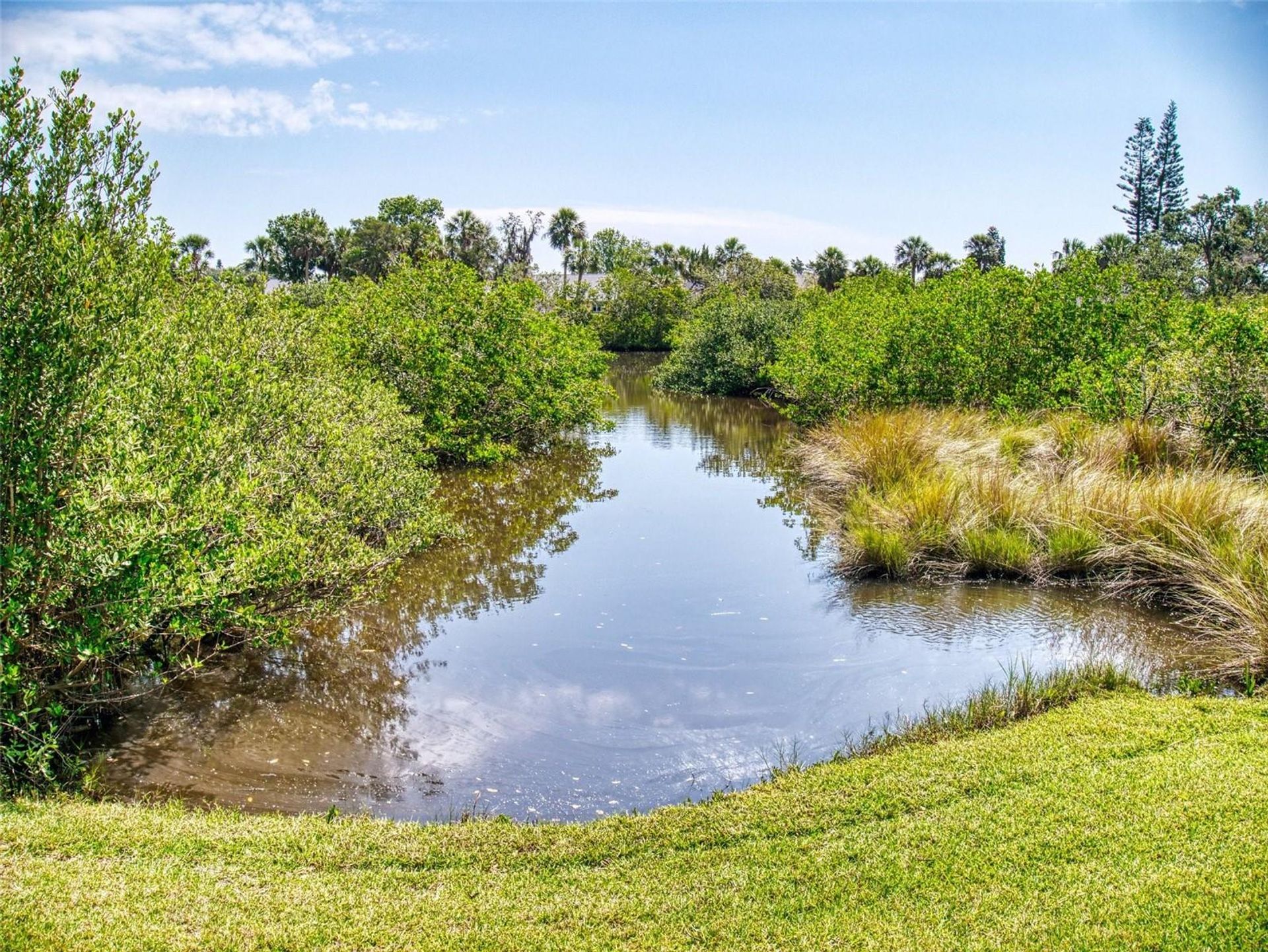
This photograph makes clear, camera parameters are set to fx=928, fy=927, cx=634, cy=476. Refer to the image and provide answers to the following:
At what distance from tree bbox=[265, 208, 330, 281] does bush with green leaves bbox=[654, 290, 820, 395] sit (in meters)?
55.3

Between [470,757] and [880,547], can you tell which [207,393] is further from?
[880,547]

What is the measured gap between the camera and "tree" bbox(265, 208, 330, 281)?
83250 mm

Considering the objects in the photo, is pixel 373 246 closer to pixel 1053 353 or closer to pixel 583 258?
pixel 583 258

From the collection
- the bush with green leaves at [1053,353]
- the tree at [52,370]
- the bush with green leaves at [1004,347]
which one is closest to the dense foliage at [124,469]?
the tree at [52,370]

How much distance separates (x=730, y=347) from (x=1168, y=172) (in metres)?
42.3

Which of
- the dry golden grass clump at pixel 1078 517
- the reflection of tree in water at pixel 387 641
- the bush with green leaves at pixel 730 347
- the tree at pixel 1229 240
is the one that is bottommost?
the reflection of tree in water at pixel 387 641

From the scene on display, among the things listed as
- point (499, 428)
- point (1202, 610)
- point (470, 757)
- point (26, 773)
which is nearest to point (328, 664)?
point (470, 757)

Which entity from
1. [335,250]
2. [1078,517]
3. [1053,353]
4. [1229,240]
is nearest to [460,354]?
[1053,353]

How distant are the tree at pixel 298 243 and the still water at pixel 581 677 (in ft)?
254

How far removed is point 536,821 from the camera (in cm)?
580

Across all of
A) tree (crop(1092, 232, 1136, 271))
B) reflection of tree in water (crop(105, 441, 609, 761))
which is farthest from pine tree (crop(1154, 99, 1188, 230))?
reflection of tree in water (crop(105, 441, 609, 761))

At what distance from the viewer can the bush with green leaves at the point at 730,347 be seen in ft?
108

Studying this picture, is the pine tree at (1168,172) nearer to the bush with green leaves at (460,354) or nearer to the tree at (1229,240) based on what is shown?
the tree at (1229,240)

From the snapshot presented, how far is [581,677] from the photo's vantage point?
8.25 meters
